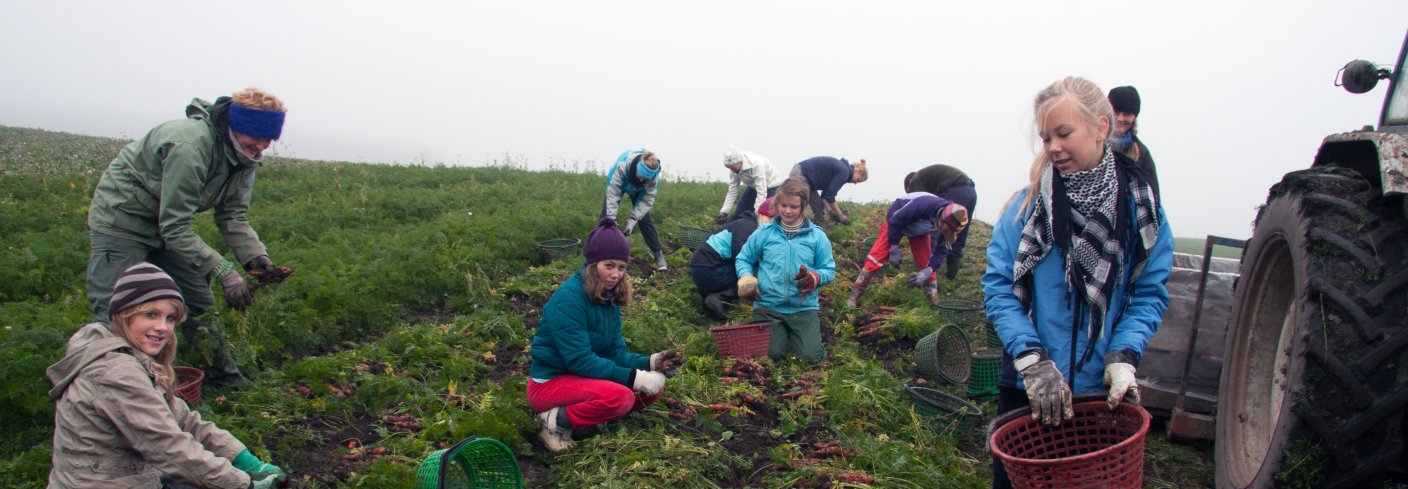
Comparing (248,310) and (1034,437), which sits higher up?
(1034,437)

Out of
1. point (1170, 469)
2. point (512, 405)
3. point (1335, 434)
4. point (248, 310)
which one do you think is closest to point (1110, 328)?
point (1335, 434)

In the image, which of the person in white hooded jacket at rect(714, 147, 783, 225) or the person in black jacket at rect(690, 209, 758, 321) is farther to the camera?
the person in white hooded jacket at rect(714, 147, 783, 225)

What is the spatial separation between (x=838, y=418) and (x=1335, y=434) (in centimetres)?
296

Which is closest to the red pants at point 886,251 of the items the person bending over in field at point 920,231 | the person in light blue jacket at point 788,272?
the person bending over in field at point 920,231

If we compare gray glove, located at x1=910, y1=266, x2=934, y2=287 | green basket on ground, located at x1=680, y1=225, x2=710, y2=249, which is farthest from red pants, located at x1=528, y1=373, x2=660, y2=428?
green basket on ground, located at x1=680, y1=225, x2=710, y2=249

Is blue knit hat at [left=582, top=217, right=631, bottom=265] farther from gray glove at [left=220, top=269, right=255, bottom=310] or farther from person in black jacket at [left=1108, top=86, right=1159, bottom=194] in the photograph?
person in black jacket at [left=1108, top=86, right=1159, bottom=194]

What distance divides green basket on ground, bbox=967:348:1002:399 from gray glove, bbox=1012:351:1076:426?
311 centimetres

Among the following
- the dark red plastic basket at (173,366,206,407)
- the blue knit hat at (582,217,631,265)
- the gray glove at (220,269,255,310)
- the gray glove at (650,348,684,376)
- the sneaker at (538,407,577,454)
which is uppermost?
the blue knit hat at (582,217,631,265)

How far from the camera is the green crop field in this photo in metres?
4.65

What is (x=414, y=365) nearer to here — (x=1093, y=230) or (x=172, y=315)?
(x=172, y=315)

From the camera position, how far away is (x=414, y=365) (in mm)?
6285

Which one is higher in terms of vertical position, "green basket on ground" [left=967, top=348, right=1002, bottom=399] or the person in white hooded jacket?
the person in white hooded jacket

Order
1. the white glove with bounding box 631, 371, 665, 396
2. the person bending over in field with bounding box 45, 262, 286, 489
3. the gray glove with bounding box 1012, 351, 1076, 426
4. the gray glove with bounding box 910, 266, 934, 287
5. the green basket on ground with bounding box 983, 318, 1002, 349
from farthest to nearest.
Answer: the gray glove with bounding box 910, 266, 934, 287 < the green basket on ground with bounding box 983, 318, 1002, 349 < the white glove with bounding box 631, 371, 665, 396 < the person bending over in field with bounding box 45, 262, 286, 489 < the gray glove with bounding box 1012, 351, 1076, 426

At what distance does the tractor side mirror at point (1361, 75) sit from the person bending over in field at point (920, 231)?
444 cm
